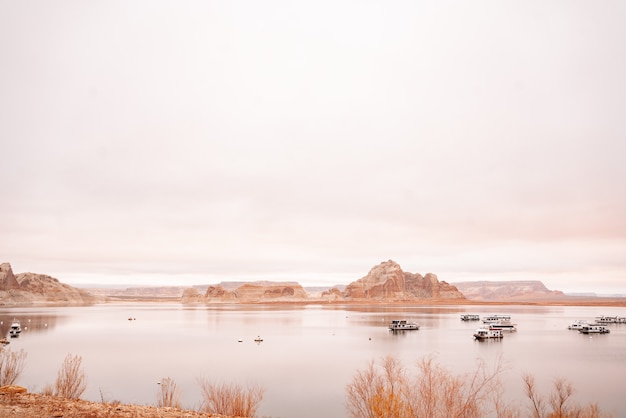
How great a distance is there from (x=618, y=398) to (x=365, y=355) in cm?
2110

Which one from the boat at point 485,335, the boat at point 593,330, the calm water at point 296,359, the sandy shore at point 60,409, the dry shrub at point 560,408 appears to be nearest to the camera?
the sandy shore at point 60,409

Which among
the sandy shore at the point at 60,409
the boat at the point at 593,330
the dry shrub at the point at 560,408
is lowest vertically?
the boat at the point at 593,330

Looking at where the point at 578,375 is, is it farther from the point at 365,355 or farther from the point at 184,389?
the point at 184,389

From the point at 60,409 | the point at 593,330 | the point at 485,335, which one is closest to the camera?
the point at 60,409

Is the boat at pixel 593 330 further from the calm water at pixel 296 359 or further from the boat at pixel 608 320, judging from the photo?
the boat at pixel 608 320

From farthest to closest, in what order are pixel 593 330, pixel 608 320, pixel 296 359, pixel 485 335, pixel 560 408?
pixel 608 320, pixel 593 330, pixel 485 335, pixel 296 359, pixel 560 408

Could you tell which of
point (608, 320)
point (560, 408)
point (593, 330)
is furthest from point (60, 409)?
point (608, 320)

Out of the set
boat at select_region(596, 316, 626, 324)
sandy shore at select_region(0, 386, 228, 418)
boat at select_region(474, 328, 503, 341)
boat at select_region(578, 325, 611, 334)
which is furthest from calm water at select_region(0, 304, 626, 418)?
boat at select_region(596, 316, 626, 324)

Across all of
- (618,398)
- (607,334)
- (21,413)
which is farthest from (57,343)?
(607,334)

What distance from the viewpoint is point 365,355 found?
4272cm

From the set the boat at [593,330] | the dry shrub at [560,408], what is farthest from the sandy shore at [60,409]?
the boat at [593,330]

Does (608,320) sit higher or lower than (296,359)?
lower

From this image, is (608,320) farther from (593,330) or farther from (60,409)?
(60,409)

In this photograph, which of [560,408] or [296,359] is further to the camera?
[296,359]
